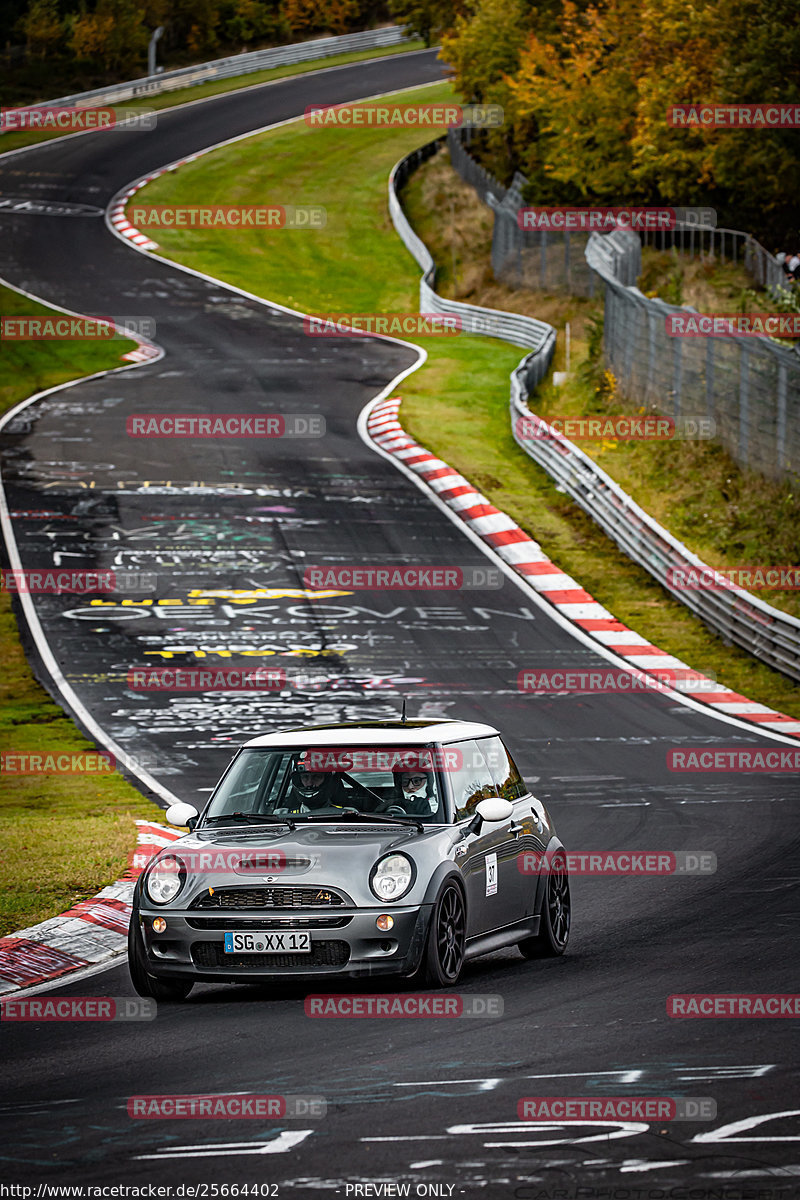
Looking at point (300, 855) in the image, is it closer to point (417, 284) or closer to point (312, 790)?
point (312, 790)

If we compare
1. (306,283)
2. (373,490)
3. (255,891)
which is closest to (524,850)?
(255,891)

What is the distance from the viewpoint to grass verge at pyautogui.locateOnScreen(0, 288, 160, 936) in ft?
39.9

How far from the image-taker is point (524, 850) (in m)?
10.6

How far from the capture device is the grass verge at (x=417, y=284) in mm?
26719

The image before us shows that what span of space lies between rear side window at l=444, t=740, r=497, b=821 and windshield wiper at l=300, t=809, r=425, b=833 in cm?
38

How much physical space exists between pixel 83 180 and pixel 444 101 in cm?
2002

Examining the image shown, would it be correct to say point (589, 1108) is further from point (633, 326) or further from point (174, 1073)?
point (633, 326)

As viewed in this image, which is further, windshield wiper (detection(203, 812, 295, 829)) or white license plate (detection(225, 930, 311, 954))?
windshield wiper (detection(203, 812, 295, 829))
